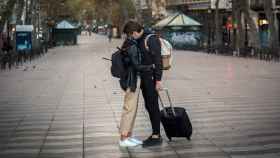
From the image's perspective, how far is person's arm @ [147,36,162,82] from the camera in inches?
397

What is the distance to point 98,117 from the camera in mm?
14531

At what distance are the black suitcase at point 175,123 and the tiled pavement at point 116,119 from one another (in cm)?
16

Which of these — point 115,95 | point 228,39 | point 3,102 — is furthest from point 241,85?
point 228,39

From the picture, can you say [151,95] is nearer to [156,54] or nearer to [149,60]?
[149,60]

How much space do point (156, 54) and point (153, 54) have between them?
0.04 meters

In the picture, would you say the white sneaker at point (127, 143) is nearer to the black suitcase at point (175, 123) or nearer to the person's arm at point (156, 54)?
the black suitcase at point (175, 123)

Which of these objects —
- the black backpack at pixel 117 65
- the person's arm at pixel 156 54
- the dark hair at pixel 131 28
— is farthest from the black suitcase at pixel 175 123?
the dark hair at pixel 131 28

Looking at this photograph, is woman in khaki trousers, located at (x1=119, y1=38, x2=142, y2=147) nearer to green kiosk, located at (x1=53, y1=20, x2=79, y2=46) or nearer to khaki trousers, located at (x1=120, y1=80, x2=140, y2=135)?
khaki trousers, located at (x1=120, y1=80, x2=140, y2=135)

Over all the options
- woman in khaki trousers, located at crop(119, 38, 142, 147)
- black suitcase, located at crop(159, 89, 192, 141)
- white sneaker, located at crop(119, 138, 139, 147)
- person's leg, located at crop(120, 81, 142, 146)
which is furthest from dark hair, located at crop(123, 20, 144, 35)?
white sneaker, located at crop(119, 138, 139, 147)

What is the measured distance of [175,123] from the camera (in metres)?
10.4

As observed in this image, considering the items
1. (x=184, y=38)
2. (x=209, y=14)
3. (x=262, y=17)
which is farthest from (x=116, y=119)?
(x=209, y=14)

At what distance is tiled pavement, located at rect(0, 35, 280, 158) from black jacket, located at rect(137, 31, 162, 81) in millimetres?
1079

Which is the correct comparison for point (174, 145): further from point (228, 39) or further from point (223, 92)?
point (228, 39)

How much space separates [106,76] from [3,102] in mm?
10289
